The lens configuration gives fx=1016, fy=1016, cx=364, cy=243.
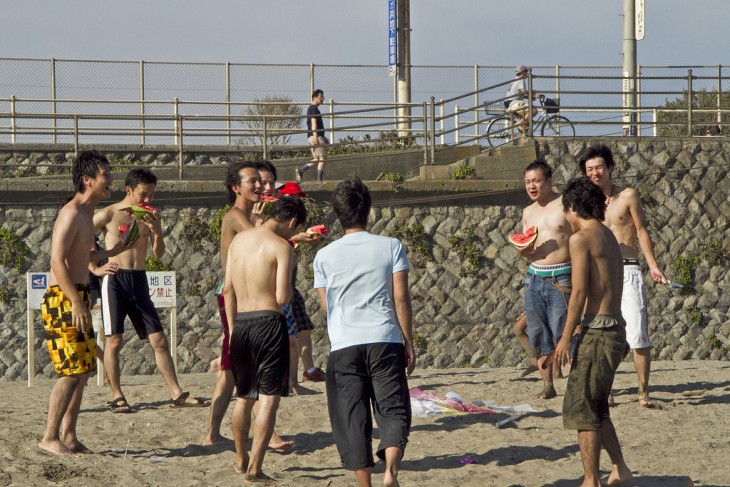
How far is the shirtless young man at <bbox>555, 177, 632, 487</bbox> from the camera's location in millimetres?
5402

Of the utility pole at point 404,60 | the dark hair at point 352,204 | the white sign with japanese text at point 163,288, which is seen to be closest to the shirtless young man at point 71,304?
the dark hair at point 352,204

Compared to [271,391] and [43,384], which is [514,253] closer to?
[43,384]

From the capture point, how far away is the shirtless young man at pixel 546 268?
779 centimetres

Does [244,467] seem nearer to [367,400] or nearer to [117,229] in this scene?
[367,400]

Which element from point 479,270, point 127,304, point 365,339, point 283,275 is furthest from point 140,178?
point 479,270

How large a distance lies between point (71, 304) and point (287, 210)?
148 cm

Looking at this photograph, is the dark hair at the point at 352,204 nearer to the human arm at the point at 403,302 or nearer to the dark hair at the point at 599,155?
the human arm at the point at 403,302

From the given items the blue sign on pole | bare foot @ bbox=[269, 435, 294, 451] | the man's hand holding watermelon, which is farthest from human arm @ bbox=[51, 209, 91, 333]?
the blue sign on pole

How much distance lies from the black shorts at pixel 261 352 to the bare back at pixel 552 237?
9.10 feet

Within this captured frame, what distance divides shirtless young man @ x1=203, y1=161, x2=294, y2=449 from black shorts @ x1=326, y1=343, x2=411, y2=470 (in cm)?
162

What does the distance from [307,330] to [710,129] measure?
11204mm

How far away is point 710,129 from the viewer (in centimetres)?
1777

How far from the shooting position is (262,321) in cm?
574

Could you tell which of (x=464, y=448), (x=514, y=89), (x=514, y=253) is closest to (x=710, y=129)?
(x=514, y=89)
